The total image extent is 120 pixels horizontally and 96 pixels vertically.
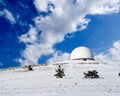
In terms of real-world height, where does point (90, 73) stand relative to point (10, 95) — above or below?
above

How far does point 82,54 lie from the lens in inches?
3445

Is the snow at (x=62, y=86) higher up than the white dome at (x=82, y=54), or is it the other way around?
the white dome at (x=82, y=54)

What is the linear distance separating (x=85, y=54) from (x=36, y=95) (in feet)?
213

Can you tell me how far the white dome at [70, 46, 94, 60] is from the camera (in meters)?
87.1

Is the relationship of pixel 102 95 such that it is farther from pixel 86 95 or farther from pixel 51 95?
pixel 51 95

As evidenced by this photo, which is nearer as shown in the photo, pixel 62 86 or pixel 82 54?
pixel 62 86

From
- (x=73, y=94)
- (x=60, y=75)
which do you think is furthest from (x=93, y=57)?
(x=73, y=94)

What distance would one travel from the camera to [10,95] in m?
24.1

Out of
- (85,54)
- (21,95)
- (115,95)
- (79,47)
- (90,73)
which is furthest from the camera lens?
(79,47)

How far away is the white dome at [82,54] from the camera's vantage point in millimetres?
87125

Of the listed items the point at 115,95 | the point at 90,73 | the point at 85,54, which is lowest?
the point at 115,95

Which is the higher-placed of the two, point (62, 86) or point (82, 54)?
point (82, 54)

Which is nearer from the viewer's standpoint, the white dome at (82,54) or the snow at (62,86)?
the snow at (62,86)

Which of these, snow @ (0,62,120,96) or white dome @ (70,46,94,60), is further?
white dome @ (70,46,94,60)
